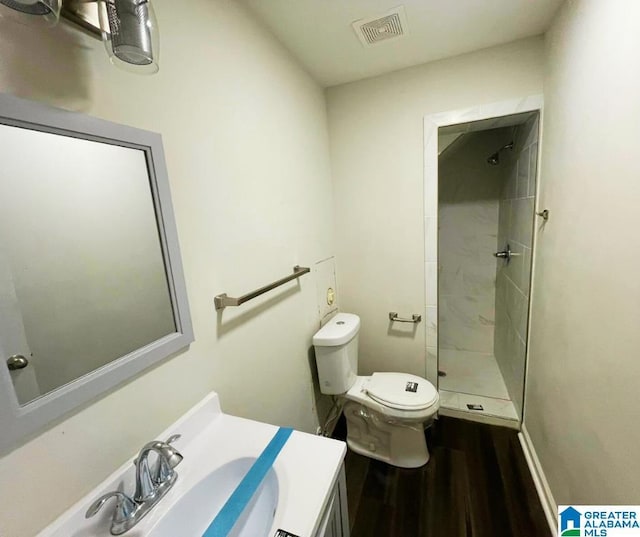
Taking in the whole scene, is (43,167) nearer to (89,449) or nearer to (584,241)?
(89,449)

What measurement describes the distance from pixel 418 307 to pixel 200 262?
1492 millimetres

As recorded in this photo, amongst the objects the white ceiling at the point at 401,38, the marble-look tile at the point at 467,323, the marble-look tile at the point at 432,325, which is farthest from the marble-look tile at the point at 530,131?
the marble-look tile at the point at 467,323

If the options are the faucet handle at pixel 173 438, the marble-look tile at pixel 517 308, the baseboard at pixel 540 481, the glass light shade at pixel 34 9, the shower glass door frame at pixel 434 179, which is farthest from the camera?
the marble-look tile at pixel 517 308

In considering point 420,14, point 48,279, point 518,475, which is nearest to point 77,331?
point 48,279

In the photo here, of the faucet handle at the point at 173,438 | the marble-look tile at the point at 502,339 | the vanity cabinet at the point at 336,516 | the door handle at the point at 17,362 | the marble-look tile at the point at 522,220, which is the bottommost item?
the marble-look tile at the point at 502,339

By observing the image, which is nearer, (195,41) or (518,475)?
(195,41)

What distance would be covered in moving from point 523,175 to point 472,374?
5.61ft

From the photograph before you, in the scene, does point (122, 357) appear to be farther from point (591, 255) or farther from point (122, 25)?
point (591, 255)

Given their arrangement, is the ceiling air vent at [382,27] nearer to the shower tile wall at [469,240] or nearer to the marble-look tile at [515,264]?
the shower tile wall at [469,240]

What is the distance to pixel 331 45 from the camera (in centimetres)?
142

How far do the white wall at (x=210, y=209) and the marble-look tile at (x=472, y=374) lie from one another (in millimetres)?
1421

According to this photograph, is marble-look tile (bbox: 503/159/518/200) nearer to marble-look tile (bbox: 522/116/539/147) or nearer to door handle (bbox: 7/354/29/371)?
marble-look tile (bbox: 522/116/539/147)

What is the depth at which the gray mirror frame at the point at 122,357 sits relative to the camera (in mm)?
502

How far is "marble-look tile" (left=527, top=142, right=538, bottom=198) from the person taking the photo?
1547 millimetres
